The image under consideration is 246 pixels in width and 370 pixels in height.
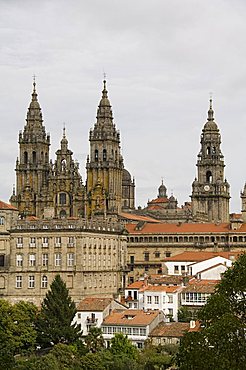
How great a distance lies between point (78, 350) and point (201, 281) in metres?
22.2

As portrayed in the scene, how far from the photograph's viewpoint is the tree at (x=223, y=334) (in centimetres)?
3728

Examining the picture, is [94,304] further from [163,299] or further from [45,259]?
[45,259]

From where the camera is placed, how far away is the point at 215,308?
39.3 m

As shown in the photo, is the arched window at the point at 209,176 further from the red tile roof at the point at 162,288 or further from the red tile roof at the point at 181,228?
the red tile roof at the point at 162,288

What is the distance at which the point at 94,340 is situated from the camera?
79188 millimetres

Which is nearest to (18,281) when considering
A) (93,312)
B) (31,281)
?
(31,281)

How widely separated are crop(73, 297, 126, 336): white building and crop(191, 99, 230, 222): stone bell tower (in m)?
59.1

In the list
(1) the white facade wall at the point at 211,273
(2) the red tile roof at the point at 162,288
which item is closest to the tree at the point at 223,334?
(2) the red tile roof at the point at 162,288

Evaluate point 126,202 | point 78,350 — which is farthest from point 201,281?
point 126,202

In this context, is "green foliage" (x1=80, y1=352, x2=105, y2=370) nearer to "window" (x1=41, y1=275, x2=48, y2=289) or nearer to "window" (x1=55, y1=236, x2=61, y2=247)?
"window" (x1=41, y1=275, x2=48, y2=289)

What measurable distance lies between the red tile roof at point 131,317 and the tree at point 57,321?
3192 millimetres

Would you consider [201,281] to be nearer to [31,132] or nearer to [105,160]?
[105,160]

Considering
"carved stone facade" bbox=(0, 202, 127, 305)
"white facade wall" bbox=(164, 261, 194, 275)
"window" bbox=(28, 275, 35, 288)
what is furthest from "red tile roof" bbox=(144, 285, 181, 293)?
"white facade wall" bbox=(164, 261, 194, 275)

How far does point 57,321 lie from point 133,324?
20.3ft
